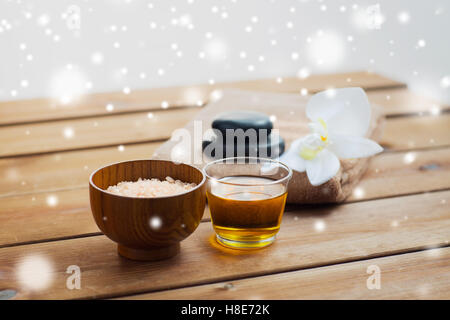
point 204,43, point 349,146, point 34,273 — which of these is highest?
point 204,43

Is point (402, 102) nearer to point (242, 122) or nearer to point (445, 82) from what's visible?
point (445, 82)

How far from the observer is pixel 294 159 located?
32.3 inches

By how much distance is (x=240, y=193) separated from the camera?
66 cm

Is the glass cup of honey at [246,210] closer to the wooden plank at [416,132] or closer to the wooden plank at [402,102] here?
the wooden plank at [416,132]

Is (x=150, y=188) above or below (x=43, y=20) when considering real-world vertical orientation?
below

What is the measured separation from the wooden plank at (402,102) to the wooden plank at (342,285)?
69cm

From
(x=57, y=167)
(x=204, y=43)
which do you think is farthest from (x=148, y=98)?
(x=57, y=167)

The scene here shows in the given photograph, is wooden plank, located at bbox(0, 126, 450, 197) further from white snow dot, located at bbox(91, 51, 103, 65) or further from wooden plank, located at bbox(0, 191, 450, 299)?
white snow dot, located at bbox(91, 51, 103, 65)

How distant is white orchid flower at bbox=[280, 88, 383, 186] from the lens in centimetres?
80

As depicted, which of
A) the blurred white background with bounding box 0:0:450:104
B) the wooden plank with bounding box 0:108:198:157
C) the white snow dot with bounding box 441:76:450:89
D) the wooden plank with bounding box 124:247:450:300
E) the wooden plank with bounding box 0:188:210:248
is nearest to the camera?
the wooden plank with bounding box 124:247:450:300

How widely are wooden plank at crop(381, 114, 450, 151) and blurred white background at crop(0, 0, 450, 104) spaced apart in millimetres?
322

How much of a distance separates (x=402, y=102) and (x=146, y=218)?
996 millimetres

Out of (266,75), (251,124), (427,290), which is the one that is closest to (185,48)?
(266,75)

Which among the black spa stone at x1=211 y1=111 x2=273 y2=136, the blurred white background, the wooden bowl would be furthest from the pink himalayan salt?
the blurred white background
